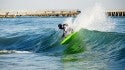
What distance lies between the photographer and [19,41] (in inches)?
966

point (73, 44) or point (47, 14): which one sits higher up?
point (73, 44)

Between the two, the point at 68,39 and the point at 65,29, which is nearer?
the point at 65,29

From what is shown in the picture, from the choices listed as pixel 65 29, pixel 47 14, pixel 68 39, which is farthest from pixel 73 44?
pixel 47 14

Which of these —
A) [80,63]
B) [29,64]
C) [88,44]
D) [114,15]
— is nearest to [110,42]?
[88,44]

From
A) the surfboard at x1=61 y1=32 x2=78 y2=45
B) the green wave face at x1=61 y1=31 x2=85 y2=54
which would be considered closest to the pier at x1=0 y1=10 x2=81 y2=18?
the green wave face at x1=61 y1=31 x2=85 y2=54

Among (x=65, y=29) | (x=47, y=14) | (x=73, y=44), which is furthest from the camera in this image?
(x=47, y=14)

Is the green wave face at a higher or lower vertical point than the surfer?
lower

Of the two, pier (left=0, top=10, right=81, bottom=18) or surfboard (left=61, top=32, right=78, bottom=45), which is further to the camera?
pier (left=0, top=10, right=81, bottom=18)

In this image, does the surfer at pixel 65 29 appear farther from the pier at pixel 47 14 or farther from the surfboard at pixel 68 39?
the pier at pixel 47 14

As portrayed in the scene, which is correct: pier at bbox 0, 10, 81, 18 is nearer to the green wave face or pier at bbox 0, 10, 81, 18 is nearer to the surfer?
the green wave face

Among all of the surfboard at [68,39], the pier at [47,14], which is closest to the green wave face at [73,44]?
the surfboard at [68,39]

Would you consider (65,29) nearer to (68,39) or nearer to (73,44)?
(68,39)

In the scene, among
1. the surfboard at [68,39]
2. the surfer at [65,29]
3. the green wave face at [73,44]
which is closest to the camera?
the green wave face at [73,44]

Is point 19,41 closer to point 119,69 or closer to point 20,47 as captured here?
point 20,47
